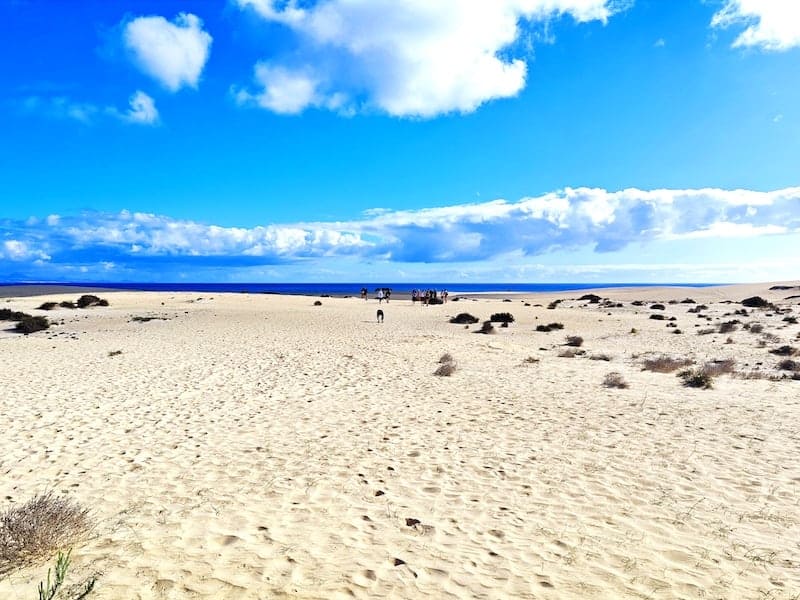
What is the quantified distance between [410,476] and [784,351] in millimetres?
19770

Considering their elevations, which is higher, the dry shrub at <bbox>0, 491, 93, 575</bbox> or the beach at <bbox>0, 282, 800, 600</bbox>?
the dry shrub at <bbox>0, 491, 93, 575</bbox>

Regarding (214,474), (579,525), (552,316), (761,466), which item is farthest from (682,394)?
(552,316)

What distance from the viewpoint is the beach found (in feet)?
15.8

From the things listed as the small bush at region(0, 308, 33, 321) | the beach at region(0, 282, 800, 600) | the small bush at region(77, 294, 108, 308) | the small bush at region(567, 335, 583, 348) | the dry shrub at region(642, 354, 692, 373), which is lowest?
the small bush at region(567, 335, 583, 348)

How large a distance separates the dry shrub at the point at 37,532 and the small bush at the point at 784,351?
23.6 m

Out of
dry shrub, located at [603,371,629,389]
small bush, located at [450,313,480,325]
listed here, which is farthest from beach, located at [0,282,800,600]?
small bush, located at [450,313,480,325]

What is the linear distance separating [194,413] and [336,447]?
4.43 m

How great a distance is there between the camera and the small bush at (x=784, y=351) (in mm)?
19766

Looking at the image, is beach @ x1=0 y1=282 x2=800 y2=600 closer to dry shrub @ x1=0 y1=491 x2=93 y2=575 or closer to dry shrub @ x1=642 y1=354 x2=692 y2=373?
dry shrub @ x1=0 y1=491 x2=93 y2=575

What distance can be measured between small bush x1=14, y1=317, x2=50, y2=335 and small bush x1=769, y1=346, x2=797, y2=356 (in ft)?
123

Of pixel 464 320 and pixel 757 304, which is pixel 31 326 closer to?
pixel 464 320

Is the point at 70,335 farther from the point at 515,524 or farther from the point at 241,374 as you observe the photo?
the point at 515,524

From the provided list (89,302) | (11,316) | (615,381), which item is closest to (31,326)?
(11,316)

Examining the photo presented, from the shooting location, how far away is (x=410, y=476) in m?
7.65
